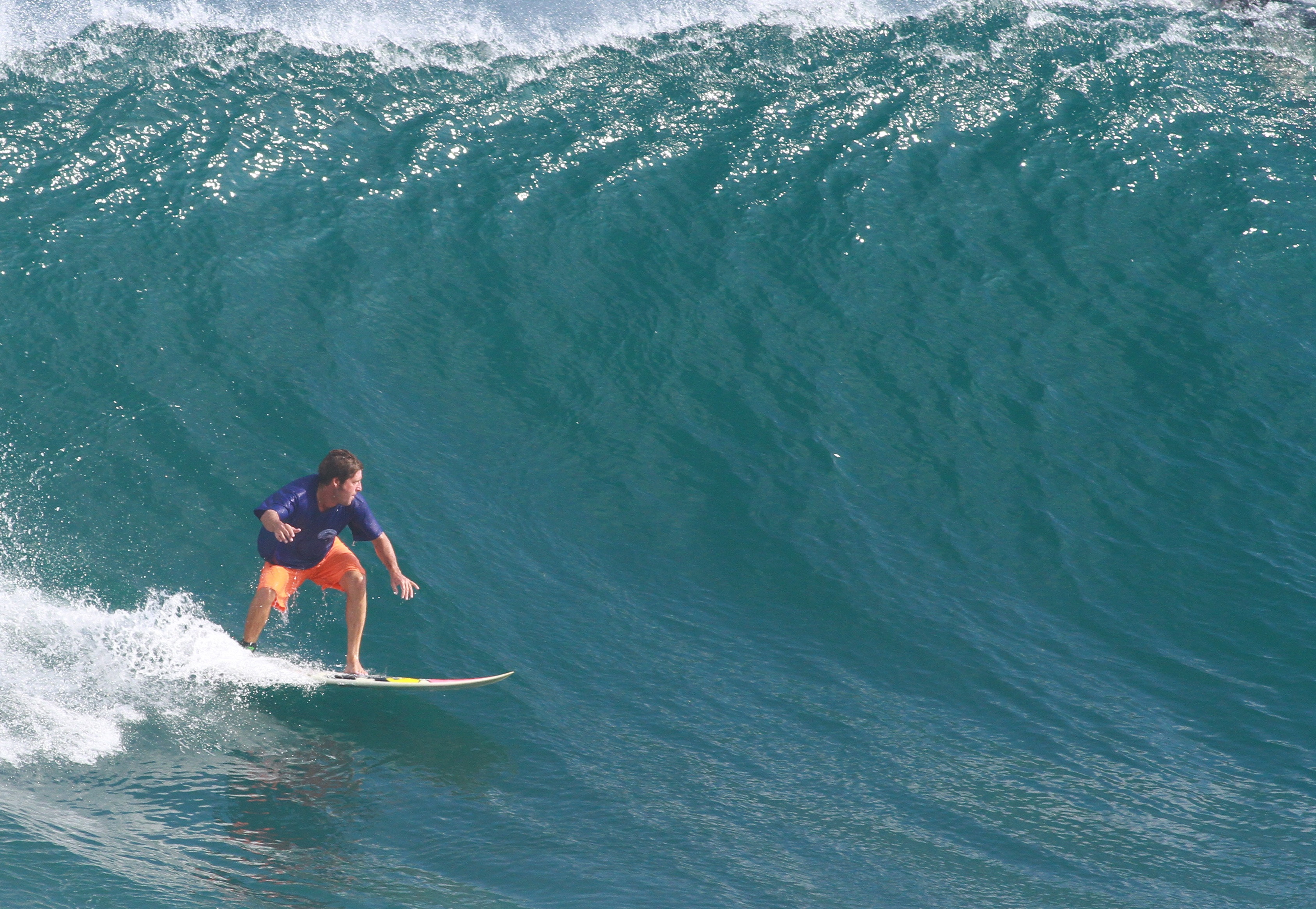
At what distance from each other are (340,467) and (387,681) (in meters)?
1.57

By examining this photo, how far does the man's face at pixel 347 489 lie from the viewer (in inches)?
312

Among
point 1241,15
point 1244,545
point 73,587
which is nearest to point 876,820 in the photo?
point 1244,545

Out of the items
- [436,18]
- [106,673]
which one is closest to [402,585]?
[106,673]

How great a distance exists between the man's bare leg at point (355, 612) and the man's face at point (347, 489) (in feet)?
2.22

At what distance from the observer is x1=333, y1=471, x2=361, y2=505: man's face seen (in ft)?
26.0

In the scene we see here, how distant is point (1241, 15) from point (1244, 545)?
12.5 metres

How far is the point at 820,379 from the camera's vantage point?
1216 centimetres

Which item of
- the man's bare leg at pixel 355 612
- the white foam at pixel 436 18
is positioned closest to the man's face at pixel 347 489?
the man's bare leg at pixel 355 612

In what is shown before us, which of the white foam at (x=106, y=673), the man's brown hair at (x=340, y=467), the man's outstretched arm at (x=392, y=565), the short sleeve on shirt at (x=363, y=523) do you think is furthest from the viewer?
the man's outstretched arm at (x=392, y=565)

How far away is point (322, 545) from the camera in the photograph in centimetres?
830

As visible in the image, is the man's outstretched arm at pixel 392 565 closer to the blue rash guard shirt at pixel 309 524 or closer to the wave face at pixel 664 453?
the blue rash guard shirt at pixel 309 524

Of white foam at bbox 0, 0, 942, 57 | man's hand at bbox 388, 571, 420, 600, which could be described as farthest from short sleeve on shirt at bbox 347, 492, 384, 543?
white foam at bbox 0, 0, 942, 57

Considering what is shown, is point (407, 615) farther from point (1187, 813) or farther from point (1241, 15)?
point (1241, 15)

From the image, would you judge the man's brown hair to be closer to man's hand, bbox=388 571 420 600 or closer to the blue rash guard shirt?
the blue rash guard shirt
